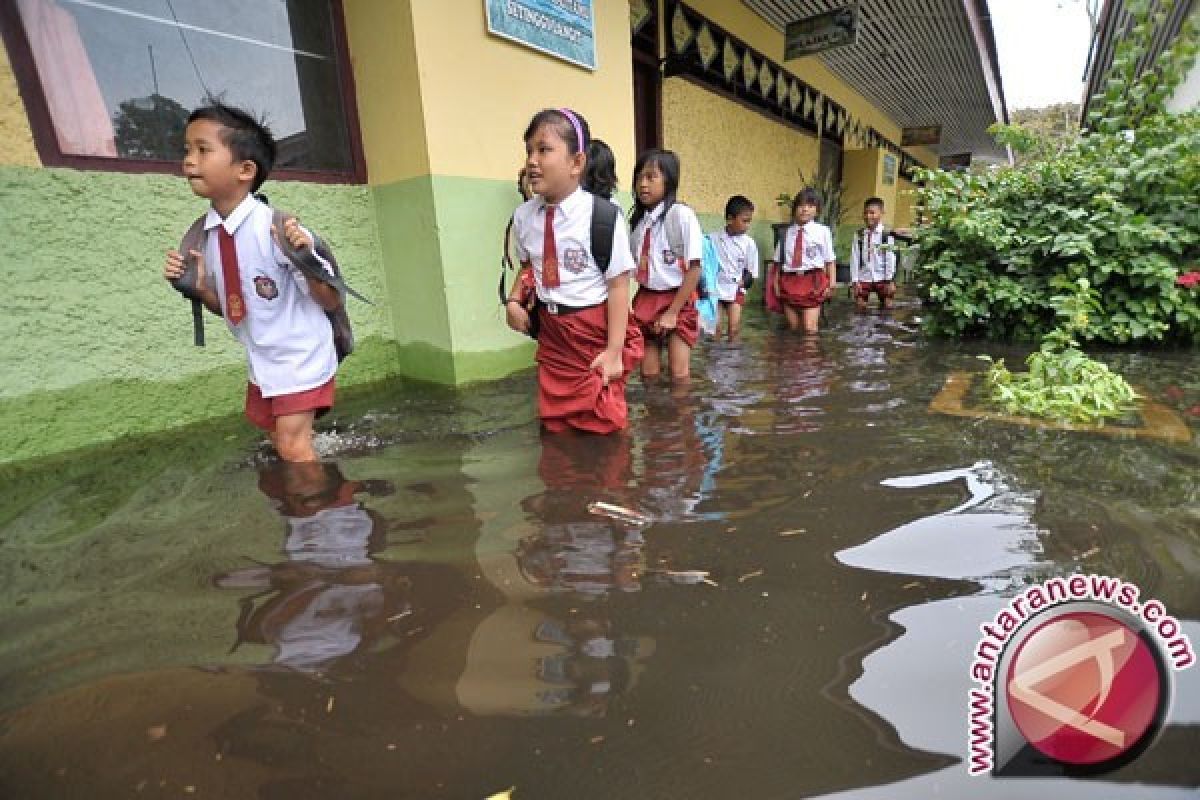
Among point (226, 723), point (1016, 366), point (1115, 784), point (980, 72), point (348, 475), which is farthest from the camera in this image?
point (980, 72)

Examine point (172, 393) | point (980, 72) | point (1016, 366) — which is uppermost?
point (980, 72)

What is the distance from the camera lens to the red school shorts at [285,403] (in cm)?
236

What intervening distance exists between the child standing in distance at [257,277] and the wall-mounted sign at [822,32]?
24.5ft

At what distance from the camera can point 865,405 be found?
3.37m

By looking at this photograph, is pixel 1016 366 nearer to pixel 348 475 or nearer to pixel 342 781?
pixel 348 475

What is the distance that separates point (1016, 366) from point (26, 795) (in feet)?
16.7

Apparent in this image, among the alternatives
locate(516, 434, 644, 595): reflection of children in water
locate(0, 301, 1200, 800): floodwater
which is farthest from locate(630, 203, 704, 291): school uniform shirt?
locate(516, 434, 644, 595): reflection of children in water

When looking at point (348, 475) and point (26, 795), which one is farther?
point (348, 475)

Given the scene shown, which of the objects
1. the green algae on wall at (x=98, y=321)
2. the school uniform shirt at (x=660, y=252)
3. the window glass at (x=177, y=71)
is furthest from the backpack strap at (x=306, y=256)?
the school uniform shirt at (x=660, y=252)

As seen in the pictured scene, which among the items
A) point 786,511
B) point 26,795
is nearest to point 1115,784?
point 786,511

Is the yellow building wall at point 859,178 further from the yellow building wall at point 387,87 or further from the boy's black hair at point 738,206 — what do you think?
the yellow building wall at point 387,87

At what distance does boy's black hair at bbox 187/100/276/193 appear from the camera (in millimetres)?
2090

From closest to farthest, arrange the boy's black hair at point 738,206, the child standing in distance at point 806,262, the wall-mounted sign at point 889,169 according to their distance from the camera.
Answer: the boy's black hair at point 738,206, the child standing in distance at point 806,262, the wall-mounted sign at point 889,169

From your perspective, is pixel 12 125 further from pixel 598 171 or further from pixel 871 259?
pixel 871 259
